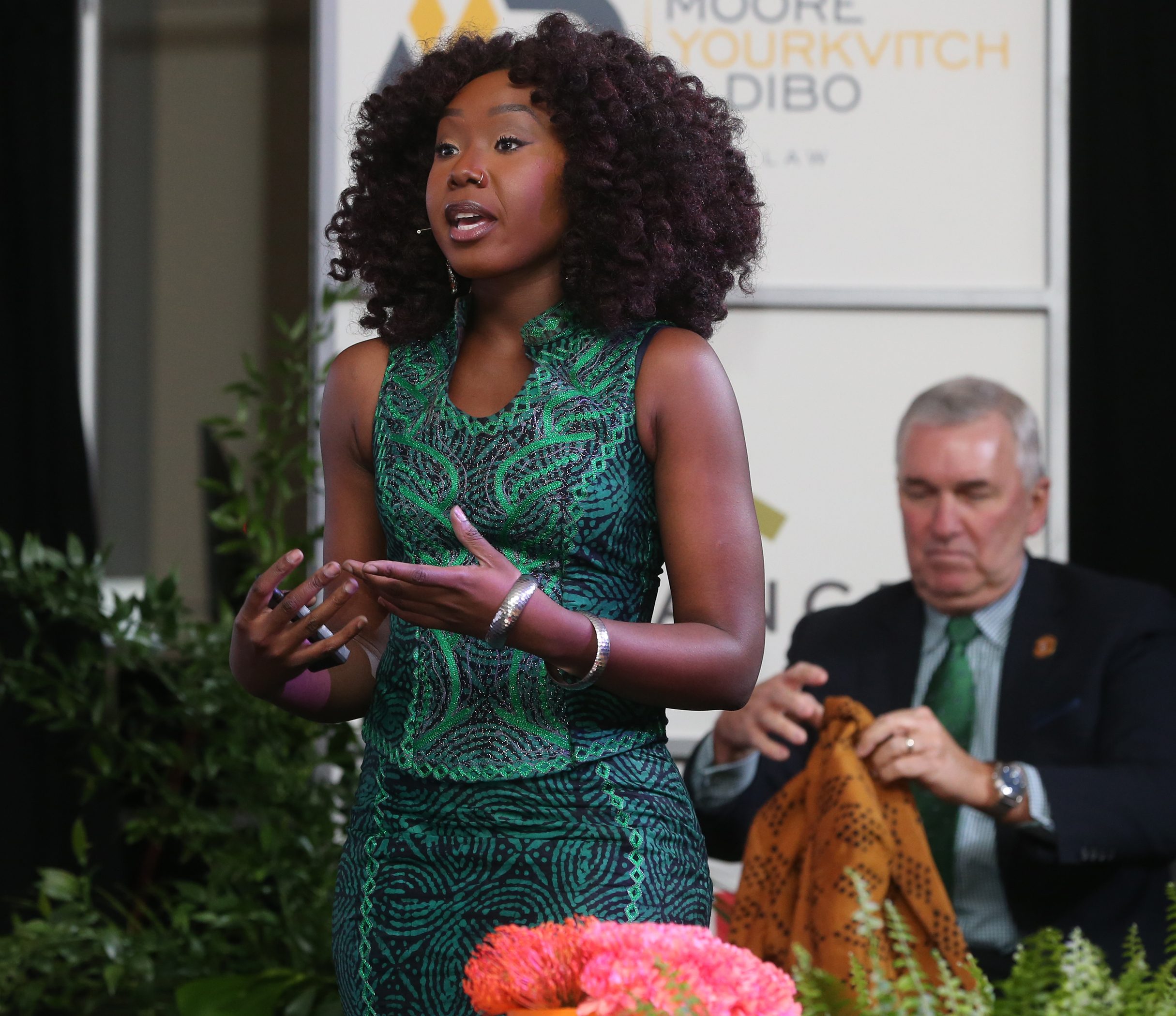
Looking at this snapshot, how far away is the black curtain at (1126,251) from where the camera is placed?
3215mm

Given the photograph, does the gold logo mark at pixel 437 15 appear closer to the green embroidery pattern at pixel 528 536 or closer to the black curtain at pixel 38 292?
the black curtain at pixel 38 292

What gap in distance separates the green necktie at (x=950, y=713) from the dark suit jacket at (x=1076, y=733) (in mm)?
44

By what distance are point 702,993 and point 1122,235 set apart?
111 inches

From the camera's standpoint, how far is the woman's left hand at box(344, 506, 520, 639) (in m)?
1.03

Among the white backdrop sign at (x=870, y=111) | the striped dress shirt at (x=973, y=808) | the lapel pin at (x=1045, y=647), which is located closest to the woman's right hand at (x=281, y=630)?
the striped dress shirt at (x=973, y=808)

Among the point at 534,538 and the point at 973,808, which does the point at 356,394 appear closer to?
the point at 534,538

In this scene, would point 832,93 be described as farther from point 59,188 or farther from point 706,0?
point 59,188

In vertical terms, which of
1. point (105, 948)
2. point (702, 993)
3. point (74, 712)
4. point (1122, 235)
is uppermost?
point (1122, 235)

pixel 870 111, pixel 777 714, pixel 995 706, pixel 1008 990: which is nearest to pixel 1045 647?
pixel 995 706

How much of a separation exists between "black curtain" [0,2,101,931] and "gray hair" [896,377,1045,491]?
7.17 ft

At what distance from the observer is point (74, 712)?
2613mm

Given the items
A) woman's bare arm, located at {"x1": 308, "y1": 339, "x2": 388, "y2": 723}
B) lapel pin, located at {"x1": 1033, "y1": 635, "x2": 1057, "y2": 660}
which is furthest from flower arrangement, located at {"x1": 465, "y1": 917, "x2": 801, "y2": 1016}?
lapel pin, located at {"x1": 1033, "y1": 635, "x2": 1057, "y2": 660}

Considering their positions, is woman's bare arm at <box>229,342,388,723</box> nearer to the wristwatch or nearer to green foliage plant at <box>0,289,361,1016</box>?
the wristwatch

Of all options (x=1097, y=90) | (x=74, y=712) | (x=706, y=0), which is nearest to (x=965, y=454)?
(x=706, y=0)
